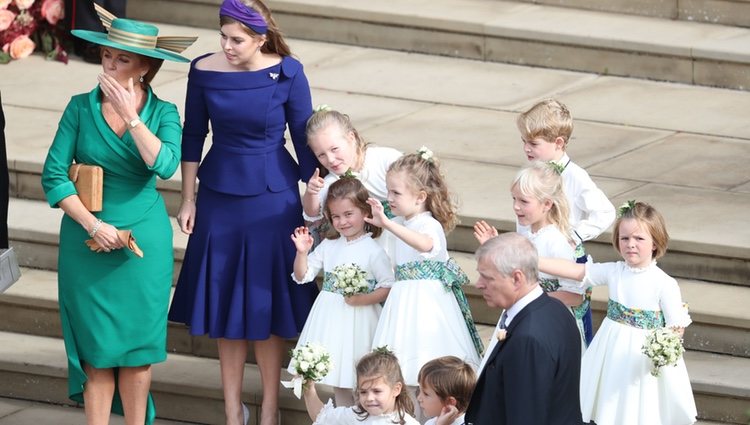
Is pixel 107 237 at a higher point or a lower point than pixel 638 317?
higher

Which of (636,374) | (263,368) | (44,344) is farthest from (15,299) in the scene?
(636,374)

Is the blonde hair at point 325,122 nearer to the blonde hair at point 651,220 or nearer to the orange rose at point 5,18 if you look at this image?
the blonde hair at point 651,220

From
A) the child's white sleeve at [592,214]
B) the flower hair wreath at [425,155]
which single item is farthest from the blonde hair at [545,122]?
the flower hair wreath at [425,155]

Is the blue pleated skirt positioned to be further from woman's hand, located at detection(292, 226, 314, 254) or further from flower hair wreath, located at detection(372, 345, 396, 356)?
flower hair wreath, located at detection(372, 345, 396, 356)

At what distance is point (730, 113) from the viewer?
10.8 m

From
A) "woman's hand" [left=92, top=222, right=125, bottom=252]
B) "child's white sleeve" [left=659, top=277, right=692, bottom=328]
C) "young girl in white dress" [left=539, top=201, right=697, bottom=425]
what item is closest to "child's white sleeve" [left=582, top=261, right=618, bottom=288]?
"young girl in white dress" [left=539, top=201, right=697, bottom=425]

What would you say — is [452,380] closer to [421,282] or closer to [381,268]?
[421,282]

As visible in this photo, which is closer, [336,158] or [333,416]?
[333,416]

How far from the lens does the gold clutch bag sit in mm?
7523

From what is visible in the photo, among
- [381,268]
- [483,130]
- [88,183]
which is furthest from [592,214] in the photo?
[483,130]

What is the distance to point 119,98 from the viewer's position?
733 cm

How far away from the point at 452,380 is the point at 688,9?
221 inches

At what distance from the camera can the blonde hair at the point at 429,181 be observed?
24.7 feet

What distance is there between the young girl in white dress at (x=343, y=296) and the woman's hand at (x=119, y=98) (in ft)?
2.96
